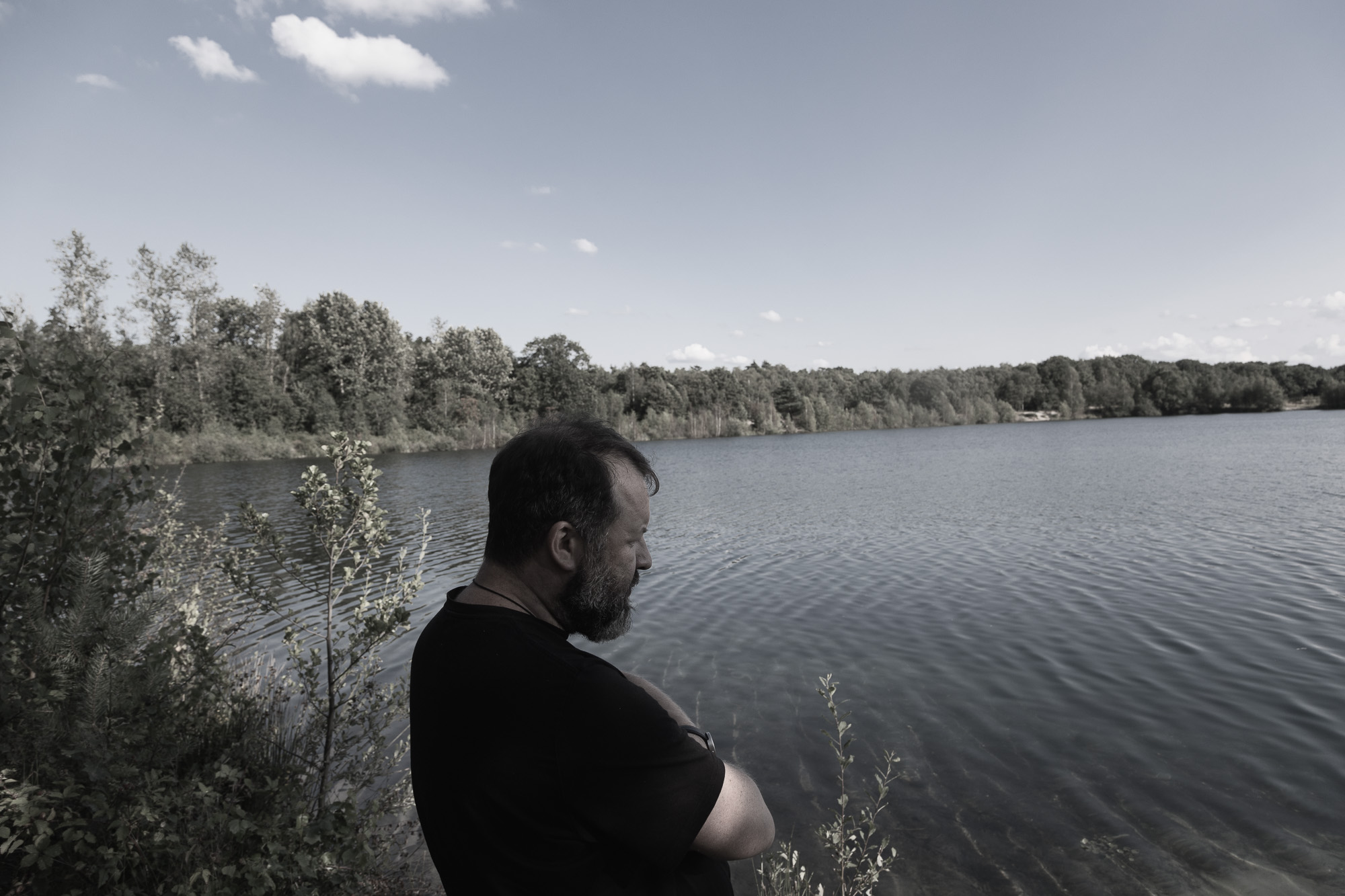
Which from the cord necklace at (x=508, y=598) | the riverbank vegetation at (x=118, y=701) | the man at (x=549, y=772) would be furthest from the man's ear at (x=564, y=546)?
the riverbank vegetation at (x=118, y=701)

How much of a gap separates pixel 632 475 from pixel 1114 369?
143412 millimetres

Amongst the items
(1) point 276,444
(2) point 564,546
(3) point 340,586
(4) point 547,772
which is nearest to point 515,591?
(2) point 564,546

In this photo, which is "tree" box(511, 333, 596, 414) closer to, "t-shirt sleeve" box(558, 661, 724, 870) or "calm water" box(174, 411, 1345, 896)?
"calm water" box(174, 411, 1345, 896)

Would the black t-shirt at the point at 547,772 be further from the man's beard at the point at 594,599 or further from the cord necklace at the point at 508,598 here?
the man's beard at the point at 594,599

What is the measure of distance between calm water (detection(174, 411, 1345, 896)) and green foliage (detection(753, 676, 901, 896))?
0.81ft

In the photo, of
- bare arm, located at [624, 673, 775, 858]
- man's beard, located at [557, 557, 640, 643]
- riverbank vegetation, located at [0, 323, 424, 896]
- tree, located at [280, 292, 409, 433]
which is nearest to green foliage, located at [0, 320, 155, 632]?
riverbank vegetation, located at [0, 323, 424, 896]

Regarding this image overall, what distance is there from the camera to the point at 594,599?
1.96 m

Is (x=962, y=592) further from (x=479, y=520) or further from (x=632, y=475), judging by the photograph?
(x=479, y=520)

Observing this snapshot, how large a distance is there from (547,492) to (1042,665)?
1016 cm

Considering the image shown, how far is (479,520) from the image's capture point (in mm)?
23812

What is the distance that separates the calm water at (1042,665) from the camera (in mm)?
5980

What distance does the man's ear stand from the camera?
190 cm

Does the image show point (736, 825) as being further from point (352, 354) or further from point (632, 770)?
point (352, 354)

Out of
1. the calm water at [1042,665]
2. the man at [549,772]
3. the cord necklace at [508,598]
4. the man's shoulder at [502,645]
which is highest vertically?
the cord necklace at [508,598]
